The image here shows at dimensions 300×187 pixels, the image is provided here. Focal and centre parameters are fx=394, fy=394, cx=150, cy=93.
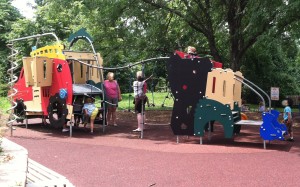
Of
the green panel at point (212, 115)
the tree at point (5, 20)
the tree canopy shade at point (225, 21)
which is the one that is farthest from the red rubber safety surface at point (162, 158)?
the tree at point (5, 20)

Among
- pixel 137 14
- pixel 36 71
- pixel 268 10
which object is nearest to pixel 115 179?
pixel 36 71

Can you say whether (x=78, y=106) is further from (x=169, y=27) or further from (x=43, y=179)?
(x=169, y=27)

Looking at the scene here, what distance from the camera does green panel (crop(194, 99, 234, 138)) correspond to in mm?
9273

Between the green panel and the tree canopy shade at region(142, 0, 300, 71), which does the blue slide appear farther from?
the tree canopy shade at region(142, 0, 300, 71)

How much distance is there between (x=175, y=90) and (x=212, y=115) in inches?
44.3

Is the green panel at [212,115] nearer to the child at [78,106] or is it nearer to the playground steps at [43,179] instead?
the child at [78,106]

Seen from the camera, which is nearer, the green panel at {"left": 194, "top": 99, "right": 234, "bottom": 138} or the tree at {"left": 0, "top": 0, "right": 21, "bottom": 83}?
the green panel at {"left": 194, "top": 99, "right": 234, "bottom": 138}

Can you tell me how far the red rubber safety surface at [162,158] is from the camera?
19.9 ft

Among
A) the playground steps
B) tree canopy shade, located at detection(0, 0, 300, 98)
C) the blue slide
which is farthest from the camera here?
tree canopy shade, located at detection(0, 0, 300, 98)

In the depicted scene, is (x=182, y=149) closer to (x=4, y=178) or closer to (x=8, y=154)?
(x=8, y=154)

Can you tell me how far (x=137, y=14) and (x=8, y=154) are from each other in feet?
36.1

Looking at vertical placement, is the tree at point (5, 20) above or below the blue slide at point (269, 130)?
above

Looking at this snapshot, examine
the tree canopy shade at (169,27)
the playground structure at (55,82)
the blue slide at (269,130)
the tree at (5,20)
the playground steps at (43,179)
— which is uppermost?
the tree at (5,20)

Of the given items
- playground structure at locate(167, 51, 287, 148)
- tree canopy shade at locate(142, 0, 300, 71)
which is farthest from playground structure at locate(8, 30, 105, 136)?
tree canopy shade at locate(142, 0, 300, 71)
